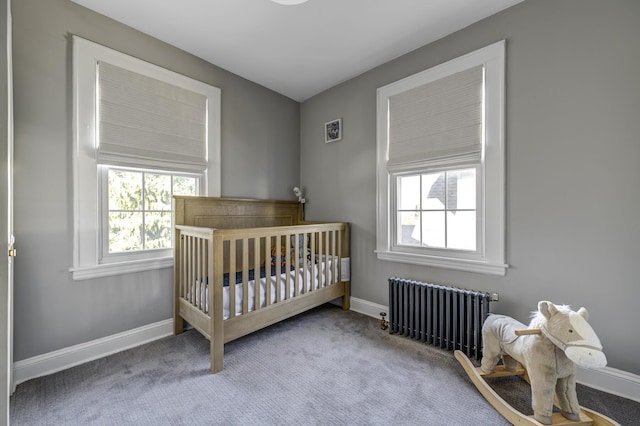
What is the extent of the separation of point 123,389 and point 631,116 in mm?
3343

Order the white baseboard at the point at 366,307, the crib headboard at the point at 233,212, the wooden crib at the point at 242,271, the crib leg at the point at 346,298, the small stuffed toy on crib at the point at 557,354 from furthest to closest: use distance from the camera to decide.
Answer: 1. the crib leg at the point at 346,298
2. the white baseboard at the point at 366,307
3. the crib headboard at the point at 233,212
4. the wooden crib at the point at 242,271
5. the small stuffed toy on crib at the point at 557,354

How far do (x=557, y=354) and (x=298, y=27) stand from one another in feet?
8.60

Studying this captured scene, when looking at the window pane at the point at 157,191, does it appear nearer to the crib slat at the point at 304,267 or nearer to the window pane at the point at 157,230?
the window pane at the point at 157,230

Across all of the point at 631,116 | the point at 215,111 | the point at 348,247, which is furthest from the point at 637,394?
the point at 215,111

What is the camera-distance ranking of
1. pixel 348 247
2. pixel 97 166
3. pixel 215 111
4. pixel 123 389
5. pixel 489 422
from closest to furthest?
pixel 489 422
pixel 123 389
pixel 97 166
pixel 215 111
pixel 348 247

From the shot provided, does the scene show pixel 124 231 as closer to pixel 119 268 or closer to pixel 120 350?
pixel 119 268

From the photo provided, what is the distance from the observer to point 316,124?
326cm

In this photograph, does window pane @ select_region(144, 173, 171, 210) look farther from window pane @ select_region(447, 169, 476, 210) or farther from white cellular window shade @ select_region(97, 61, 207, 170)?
window pane @ select_region(447, 169, 476, 210)

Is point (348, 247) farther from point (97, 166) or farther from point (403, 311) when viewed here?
point (97, 166)

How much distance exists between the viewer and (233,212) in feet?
8.82

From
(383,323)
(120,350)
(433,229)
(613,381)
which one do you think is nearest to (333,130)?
(433,229)

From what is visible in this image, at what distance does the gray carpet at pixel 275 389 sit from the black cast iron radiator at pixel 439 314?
4.5 inches

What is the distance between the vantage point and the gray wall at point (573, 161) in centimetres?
153

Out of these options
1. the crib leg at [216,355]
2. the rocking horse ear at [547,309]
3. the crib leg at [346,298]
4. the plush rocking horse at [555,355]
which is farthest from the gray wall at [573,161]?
the crib leg at [216,355]
